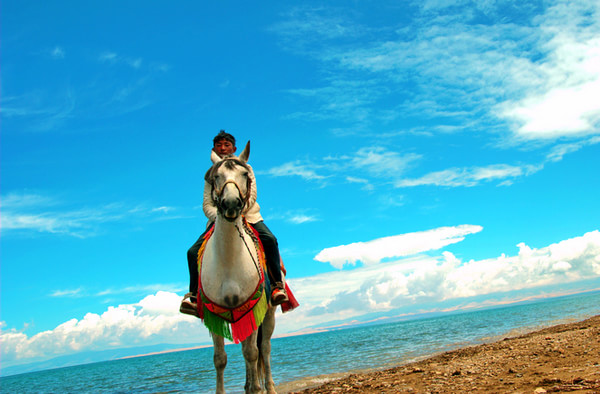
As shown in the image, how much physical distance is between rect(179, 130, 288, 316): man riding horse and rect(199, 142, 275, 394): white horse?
52cm

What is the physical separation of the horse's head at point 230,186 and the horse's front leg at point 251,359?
2260mm

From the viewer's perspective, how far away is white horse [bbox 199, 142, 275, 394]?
12.9ft

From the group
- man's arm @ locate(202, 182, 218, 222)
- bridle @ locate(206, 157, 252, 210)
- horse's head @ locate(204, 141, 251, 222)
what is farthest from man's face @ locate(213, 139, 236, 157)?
bridle @ locate(206, 157, 252, 210)

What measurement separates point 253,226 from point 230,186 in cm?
243

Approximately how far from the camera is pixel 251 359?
5418 mm

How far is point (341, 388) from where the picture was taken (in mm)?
8422

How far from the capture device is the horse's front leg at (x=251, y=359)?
5383 millimetres

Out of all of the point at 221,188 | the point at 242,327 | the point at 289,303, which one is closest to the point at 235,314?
the point at 242,327

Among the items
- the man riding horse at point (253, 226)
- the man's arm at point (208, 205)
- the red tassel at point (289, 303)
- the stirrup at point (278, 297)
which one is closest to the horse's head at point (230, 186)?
the man riding horse at point (253, 226)

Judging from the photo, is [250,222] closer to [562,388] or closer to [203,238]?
[203,238]

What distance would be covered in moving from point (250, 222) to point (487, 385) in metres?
4.53

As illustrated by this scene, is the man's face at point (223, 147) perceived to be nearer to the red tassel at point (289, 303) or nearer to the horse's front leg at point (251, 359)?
the red tassel at point (289, 303)

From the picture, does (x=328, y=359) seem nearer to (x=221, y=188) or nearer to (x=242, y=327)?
(x=242, y=327)

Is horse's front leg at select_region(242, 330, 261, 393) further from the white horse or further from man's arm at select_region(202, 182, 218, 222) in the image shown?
man's arm at select_region(202, 182, 218, 222)
